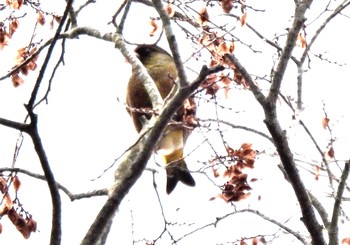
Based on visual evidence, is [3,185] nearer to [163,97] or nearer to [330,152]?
[330,152]

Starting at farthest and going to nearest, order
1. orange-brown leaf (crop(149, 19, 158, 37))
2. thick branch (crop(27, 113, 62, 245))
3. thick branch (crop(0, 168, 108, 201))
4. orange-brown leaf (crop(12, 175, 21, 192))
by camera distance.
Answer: orange-brown leaf (crop(149, 19, 158, 37)) < orange-brown leaf (crop(12, 175, 21, 192)) < thick branch (crop(0, 168, 108, 201)) < thick branch (crop(27, 113, 62, 245))

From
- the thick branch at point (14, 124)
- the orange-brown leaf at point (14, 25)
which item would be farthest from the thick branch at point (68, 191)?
the orange-brown leaf at point (14, 25)

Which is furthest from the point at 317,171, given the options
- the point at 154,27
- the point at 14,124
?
the point at 14,124

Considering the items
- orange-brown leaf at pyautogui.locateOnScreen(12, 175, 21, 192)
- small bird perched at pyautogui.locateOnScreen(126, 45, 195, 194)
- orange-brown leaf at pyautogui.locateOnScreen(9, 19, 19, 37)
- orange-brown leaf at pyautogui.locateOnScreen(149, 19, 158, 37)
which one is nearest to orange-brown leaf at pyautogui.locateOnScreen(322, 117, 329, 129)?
orange-brown leaf at pyautogui.locateOnScreen(149, 19, 158, 37)

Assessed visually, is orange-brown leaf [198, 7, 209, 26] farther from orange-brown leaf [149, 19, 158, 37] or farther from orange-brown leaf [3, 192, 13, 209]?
orange-brown leaf [3, 192, 13, 209]

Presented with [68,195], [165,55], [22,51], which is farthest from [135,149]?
Result: [165,55]

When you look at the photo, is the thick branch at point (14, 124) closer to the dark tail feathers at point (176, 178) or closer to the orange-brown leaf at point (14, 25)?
the orange-brown leaf at point (14, 25)

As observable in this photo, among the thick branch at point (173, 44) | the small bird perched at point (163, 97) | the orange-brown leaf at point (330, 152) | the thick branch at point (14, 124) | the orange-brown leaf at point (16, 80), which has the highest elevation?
the small bird perched at point (163, 97)

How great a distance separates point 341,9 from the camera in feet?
12.2

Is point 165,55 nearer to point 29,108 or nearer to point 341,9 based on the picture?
point 341,9

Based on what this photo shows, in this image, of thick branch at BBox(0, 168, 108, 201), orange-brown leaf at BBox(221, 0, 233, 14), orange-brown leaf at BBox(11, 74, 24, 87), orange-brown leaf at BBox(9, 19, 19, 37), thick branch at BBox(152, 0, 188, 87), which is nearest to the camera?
thick branch at BBox(152, 0, 188, 87)

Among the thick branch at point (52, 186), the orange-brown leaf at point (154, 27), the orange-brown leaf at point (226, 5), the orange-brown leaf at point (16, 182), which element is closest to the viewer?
the thick branch at point (52, 186)

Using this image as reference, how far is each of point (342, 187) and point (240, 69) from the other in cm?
83

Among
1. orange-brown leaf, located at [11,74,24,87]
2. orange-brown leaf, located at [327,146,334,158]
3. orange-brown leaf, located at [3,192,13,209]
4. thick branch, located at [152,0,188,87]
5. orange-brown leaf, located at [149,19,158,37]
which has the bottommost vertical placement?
orange-brown leaf, located at [3,192,13,209]
